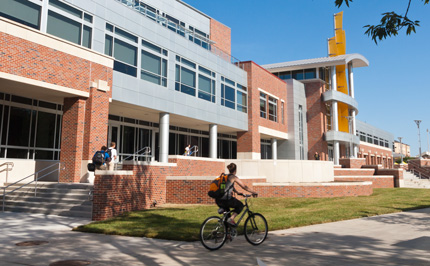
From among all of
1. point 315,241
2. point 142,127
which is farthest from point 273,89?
point 315,241

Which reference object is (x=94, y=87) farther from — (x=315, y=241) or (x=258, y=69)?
(x=258, y=69)

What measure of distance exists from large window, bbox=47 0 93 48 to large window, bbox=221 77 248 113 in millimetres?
13336

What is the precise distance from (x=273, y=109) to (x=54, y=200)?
2753 cm

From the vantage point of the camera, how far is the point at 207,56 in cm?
2836

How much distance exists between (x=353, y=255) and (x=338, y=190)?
45.3ft

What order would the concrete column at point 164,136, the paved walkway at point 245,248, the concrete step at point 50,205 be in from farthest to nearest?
1. the concrete column at point 164,136
2. the concrete step at point 50,205
3. the paved walkway at point 245,248

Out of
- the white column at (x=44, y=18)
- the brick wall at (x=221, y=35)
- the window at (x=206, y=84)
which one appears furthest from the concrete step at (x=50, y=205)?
the brick wall at (x=221, y=35)

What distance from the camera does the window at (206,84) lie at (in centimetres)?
2738

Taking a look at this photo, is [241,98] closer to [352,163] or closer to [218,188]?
[352,163]

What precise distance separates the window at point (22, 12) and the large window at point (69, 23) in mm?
642

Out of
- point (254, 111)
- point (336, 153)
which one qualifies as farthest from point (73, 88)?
point (336, 153)

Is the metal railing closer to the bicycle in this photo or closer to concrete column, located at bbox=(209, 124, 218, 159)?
concrete column, located at bbox=(209, 124, 218, 159)

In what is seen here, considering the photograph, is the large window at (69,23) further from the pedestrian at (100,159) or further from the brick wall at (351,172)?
the brick wall at (351,172)

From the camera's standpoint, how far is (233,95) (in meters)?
31.5
